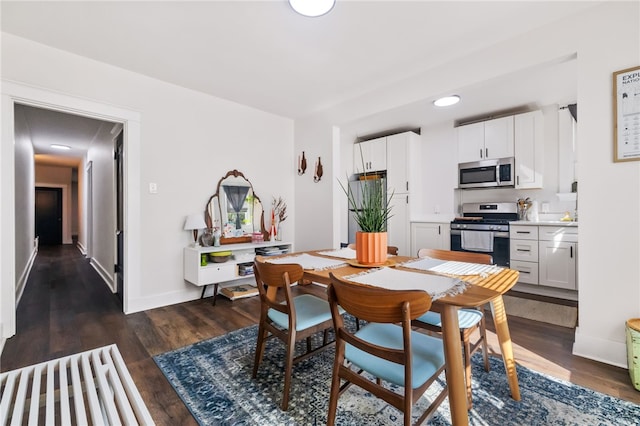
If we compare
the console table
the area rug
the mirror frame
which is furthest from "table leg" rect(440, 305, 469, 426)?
the mirror frame

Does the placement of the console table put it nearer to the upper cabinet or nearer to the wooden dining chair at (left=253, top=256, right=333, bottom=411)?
the wooden dining chair at (left=253, top=256, right=333, bottom=411)

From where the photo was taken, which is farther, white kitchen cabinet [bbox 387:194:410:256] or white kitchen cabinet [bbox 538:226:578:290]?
white kitchen cabinet [bbox 387:194:410:256]

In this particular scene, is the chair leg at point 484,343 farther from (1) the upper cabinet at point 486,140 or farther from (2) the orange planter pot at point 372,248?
(1) the upper cabinet at point 486,140

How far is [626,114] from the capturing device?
1.87m

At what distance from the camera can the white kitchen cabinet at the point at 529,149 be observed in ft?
11.8

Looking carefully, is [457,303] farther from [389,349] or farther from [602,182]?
[602,182]

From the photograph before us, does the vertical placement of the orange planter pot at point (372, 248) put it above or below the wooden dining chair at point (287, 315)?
above

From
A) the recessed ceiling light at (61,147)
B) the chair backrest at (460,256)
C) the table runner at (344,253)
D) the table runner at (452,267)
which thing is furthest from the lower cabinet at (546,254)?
the recessed ceiling light at (61,147)

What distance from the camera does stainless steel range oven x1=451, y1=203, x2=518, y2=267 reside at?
368cm

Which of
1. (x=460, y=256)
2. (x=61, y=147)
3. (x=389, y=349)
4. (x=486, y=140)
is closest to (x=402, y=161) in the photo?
(x=486, y=140)

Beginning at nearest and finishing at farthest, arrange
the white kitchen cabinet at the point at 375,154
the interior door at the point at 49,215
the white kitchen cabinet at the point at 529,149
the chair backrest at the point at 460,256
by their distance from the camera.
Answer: the chair backrest at the point at 460,256, the white kitchen cabinet at the point at 529,149, the white kitchen cabinet at the point at 375,154, the interior door at the point at 49,215

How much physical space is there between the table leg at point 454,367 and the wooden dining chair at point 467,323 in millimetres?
204

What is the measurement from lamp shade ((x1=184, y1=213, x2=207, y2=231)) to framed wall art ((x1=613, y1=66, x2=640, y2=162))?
365cm

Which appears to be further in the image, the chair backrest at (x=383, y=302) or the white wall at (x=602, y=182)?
the white wall at (x=602, y=182)
